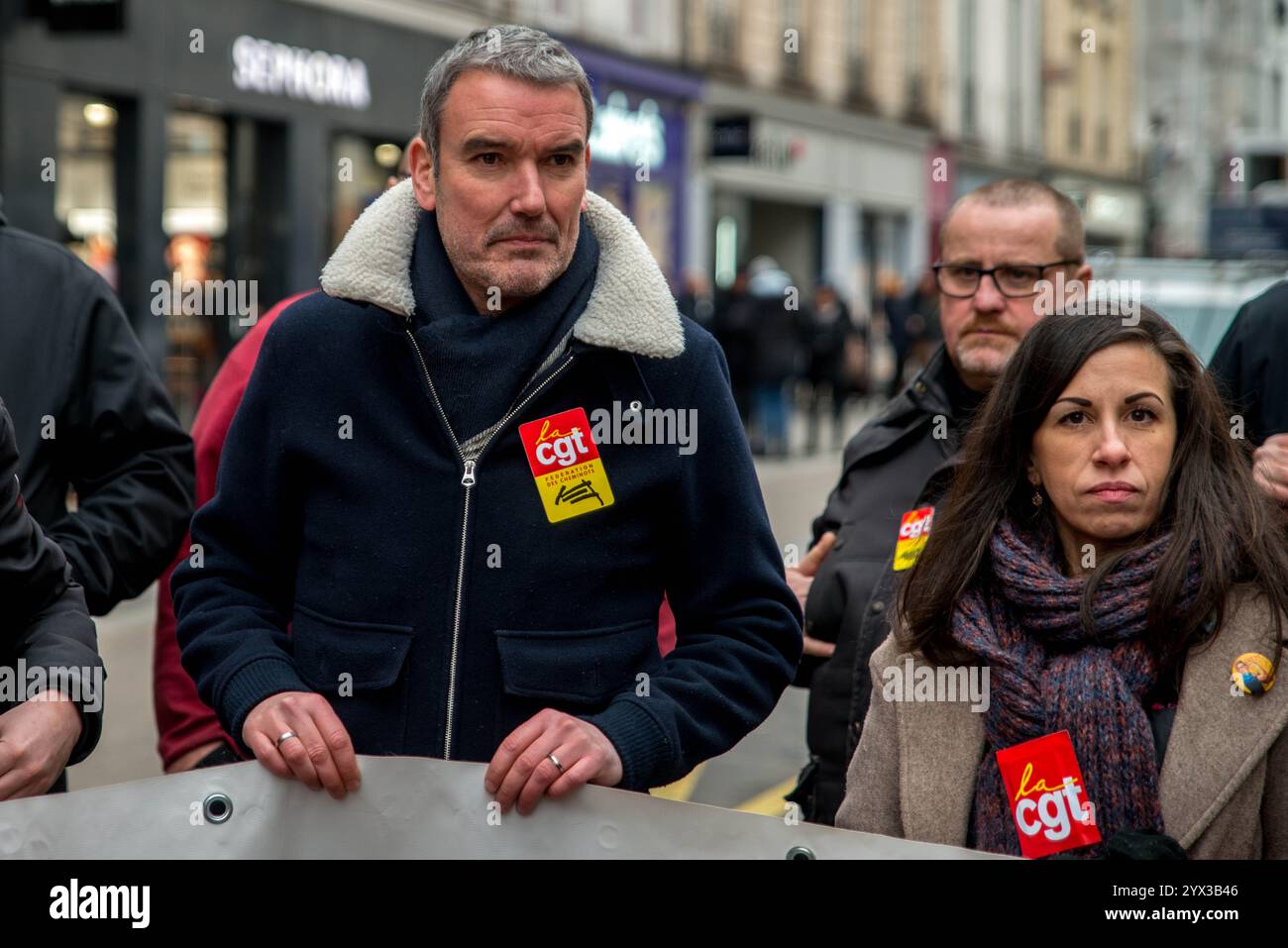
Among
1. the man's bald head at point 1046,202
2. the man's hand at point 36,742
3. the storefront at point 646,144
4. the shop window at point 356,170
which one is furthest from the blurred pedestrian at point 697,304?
the man's hand at point 36,742

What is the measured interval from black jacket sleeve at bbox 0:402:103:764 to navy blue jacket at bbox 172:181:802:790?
17cm

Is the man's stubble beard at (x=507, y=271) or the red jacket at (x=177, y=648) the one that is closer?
the man's stubble beard at (x=507, y=271)

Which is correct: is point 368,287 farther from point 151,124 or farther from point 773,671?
point 151,124

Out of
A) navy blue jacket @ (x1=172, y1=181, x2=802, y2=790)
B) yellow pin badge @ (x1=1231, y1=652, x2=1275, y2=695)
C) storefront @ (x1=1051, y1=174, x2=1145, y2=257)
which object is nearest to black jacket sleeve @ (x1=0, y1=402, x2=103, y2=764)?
navy blue jacket @ (x1=172, y1=181, x2=802, y2=790)

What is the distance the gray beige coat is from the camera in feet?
8.29

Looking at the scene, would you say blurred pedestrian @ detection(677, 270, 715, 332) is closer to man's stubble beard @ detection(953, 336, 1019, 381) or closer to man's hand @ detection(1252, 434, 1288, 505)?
man's stubble beard @ detection(953, 336, 1019, 381)

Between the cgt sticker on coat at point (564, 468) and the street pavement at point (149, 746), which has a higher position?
the cgt sticker on coat at point (564, 468)

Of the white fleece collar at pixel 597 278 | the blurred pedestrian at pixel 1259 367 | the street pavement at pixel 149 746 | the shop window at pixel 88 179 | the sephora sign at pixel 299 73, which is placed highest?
the sephora sign at pixel 299 73

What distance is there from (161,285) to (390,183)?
42.9ft

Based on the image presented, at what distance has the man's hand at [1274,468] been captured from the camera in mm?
3088

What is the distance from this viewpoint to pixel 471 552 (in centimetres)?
272

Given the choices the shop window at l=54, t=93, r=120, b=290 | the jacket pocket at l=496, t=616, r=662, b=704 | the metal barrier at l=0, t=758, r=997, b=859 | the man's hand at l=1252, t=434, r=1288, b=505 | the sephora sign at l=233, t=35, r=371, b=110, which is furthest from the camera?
the sephora sign at l=233, t=35, r=371, b=110

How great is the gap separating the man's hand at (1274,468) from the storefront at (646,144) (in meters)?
21.0

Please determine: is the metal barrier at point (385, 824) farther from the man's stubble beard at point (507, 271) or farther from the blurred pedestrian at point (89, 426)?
the blurred pedestrian at point (89, 426)
